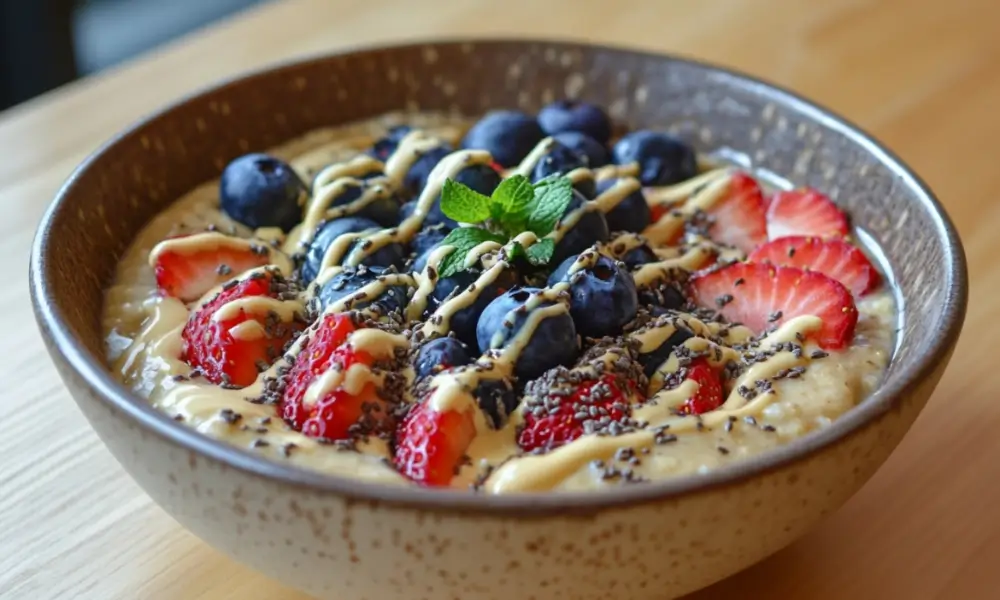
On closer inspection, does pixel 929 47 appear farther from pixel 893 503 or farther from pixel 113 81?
pixel 113 81

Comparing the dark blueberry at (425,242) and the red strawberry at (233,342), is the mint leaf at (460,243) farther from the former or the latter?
the red strawberry at (233,342)

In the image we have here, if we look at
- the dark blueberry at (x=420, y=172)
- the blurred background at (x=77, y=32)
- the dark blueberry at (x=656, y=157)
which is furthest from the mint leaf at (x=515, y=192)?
the blurred background at (x=77, y=32)

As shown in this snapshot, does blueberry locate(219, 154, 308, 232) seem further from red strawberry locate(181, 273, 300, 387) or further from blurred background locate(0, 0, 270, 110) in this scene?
blurred background locate(0, 0, 270, 110)

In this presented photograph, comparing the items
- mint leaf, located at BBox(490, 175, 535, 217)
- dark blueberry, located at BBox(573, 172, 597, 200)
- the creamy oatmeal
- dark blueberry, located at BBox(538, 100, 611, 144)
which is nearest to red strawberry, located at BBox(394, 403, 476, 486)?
the creamy oatmeal

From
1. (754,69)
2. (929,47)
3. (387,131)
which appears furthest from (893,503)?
(929,47)

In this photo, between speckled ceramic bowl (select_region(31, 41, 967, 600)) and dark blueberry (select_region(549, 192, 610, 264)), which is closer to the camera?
speckled ceramic bowl (select_region(31, 41, 967, 600))

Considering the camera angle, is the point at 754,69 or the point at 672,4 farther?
the point at 672,4
